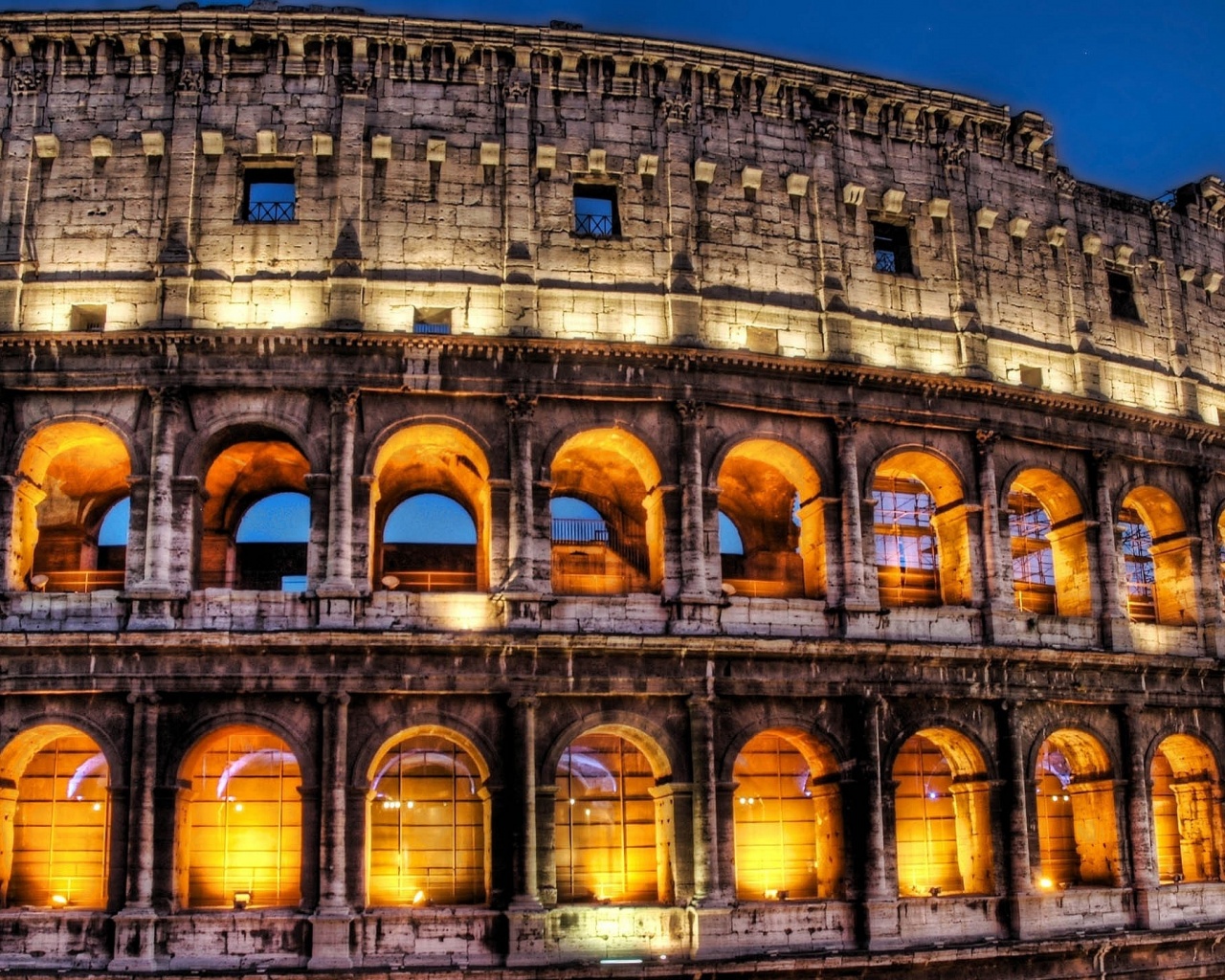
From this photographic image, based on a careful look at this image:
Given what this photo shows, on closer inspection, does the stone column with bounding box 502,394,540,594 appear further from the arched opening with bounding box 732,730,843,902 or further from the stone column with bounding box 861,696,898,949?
the stone column with bounding box 861,696,898,949

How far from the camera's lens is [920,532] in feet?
86.4

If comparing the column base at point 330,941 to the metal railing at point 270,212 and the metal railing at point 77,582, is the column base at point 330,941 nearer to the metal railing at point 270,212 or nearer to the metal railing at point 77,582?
the metal railing at point 77,582

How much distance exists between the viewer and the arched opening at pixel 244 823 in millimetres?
20781

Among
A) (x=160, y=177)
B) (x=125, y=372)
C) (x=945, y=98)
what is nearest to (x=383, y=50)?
(x=160, y=177)

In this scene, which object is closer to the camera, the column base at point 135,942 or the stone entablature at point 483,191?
the column base at point 135,942

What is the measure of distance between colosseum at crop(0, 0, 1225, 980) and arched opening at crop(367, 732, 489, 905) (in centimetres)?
6

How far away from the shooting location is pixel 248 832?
2108 cm

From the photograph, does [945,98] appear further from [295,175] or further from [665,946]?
[665,946]

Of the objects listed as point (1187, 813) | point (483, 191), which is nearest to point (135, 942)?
point (483, 191)

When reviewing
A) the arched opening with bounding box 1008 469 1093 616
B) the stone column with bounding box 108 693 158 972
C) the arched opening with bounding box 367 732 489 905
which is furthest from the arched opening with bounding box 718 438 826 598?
the stone column with bounding box 108 693 158 972

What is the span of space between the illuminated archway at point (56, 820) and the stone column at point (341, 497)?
447cm

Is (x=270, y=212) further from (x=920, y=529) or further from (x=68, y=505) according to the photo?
(x=920, y=529)

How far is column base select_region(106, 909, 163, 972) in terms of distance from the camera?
1870 cm

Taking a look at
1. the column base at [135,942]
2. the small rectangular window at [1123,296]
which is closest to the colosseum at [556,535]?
the column base at [135,942]
